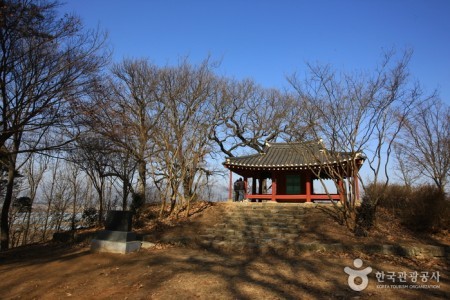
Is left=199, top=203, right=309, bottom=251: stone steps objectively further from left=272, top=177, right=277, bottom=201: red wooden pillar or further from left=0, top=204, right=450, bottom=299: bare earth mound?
left=272, top=177, right=277, bottom=201: red wooden pillar

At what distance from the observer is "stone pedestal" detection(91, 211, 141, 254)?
30.6 ft

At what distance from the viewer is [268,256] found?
867 centimetres

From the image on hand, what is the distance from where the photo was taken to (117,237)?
9.48 metres

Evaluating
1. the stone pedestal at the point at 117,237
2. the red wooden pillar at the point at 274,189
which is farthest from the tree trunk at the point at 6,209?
the red wooden pillar at the point at 274,189

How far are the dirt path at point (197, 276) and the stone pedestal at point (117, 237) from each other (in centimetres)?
42

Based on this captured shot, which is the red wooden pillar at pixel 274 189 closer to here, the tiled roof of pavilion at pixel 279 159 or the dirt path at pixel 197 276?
the tiled roof of pavilion at pixel 279 159

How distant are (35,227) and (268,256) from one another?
24416 mm

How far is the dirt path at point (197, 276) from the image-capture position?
18.0 feet

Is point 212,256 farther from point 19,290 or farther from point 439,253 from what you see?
point 439,253

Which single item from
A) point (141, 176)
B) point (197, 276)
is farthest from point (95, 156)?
point (197, 276)

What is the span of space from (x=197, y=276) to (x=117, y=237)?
408 centimetres

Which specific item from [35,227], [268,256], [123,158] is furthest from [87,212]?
[35,227]

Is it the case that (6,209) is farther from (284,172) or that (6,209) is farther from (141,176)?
(284,172)

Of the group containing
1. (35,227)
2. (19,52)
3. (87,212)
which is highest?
(19,52)
